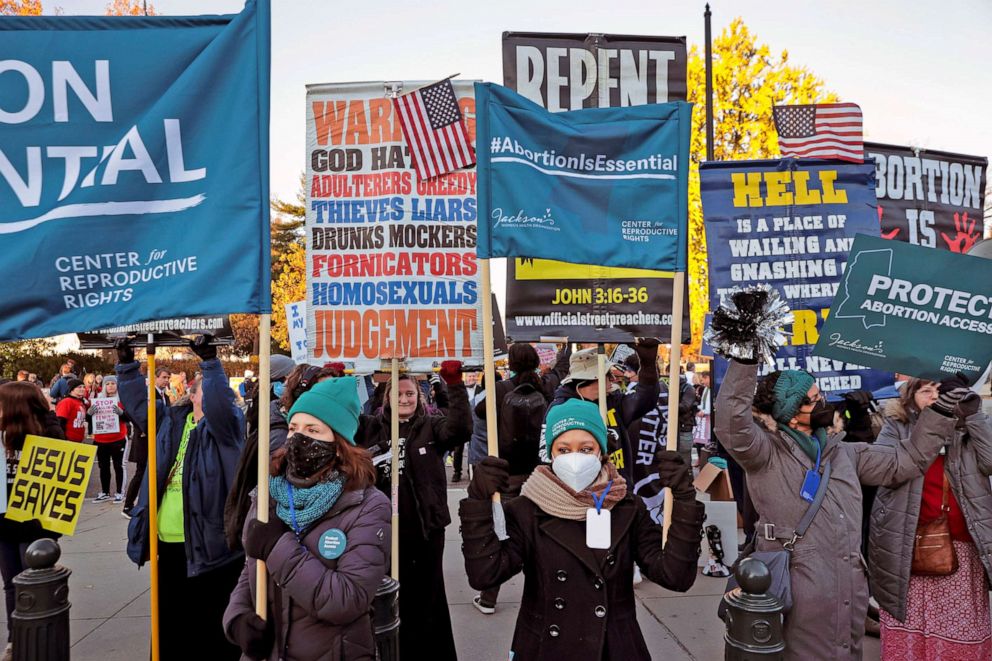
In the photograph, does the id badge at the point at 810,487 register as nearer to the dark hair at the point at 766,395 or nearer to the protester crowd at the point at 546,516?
the protester crowd at the point at 546,516

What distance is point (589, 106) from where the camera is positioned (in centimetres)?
537

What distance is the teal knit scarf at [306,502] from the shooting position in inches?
112

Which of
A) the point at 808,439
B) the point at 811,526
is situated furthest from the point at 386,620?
the point at 808,439

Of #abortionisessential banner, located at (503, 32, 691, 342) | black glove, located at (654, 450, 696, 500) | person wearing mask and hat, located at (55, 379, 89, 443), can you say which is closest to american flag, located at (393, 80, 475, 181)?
#abortionisessential banner, located at (503, 32, 691, 342)

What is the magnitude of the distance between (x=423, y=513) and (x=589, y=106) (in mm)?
2962

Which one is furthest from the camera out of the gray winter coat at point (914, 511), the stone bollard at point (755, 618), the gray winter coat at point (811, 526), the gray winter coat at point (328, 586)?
the gray winter coat at point (914, 511)

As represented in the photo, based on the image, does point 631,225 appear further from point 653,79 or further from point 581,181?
point 653,79

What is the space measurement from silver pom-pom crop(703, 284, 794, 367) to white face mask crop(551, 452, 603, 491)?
0.66m

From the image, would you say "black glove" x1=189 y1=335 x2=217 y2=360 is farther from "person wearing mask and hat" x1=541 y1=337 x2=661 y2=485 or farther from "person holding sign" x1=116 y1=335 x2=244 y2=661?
"person wearing mask and hat" x1=541 y1=337 x2=661 y2=485

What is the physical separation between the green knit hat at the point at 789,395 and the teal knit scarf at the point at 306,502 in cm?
196

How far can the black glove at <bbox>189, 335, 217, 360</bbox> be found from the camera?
4.11 m

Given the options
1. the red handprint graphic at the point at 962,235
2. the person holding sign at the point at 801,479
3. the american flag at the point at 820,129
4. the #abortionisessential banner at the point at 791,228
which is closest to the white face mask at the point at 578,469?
the person holding sign at the point at 801,479

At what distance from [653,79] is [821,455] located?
303 cm

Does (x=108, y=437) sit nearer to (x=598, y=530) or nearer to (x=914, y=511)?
(x=598, y=530)
